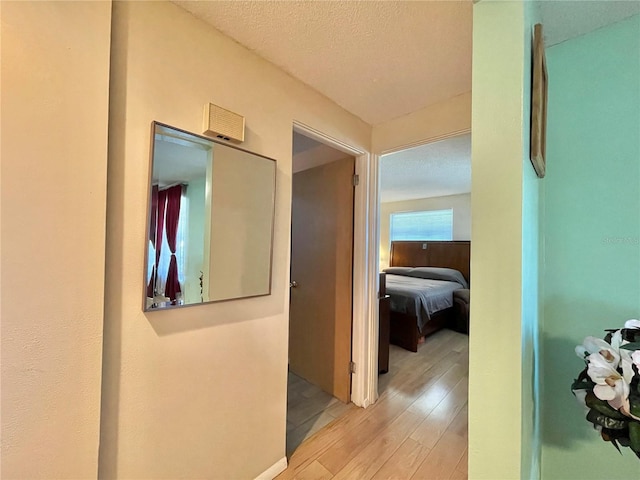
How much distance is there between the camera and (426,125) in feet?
6.10

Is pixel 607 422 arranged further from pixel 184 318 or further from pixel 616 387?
pixel 184 318

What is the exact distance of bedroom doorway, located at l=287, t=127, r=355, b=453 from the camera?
85.0 inches

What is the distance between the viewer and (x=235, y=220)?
1.28m

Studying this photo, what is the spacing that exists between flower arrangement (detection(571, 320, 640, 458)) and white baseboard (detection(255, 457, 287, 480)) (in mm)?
1427

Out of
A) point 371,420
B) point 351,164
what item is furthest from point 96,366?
point 351,164

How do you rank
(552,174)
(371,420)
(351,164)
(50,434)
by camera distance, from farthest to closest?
(351,164) < (371,420) < (552,174) < (50,434)

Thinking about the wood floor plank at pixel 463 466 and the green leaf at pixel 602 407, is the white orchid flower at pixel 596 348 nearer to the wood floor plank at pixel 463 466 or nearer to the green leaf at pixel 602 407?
the green leaf at pixel 602 407

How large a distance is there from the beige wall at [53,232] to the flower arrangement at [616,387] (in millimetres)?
1543

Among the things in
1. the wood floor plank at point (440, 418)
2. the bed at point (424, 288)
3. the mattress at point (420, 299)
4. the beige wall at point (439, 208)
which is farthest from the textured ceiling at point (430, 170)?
the wood floor plank at point (440, 418)

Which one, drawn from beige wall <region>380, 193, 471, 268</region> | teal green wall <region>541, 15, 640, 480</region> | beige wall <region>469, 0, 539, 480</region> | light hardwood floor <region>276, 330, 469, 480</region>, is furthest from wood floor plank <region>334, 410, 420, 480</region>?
beige wall <region>380, 193, 471, 268</region>

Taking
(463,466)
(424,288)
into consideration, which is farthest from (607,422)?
(424,288)

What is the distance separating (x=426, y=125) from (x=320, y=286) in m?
1.52

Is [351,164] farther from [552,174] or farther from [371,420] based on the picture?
[371,420]

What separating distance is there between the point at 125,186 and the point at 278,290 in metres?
0.84
